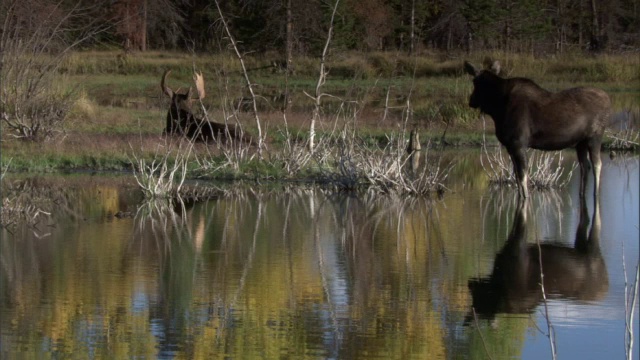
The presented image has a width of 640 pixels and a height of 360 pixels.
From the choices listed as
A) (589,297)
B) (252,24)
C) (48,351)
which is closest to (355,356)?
(48,351)

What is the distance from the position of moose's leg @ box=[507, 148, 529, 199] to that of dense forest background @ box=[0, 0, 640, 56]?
29888mm

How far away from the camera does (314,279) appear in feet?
38.3

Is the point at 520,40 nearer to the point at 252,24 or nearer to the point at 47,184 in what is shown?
the point at 252,24

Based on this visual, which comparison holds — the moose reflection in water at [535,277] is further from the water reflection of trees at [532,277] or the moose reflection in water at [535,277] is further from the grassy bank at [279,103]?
the grassy bank at [279,103]

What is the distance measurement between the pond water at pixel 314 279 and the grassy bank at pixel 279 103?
2.70m

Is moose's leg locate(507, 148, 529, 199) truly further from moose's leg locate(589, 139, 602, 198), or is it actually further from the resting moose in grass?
moose's leg locate(589, 139, 602, 198)

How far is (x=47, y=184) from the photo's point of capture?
63.4ft

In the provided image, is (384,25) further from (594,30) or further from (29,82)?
(29,82)

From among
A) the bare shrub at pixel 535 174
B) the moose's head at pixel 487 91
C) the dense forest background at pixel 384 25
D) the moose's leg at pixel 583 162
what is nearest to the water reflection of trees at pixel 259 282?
the moose's head at pixel 487 91

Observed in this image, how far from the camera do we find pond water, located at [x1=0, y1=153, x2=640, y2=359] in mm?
9117

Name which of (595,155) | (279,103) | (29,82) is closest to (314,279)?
(595,155)

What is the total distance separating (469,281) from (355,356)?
321 cm

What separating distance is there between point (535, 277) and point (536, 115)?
5.86 metres

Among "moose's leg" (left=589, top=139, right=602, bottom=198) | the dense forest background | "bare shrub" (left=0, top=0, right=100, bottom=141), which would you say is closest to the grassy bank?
"bare shrub" (left=0, top=0, right=100, bottom=141)
